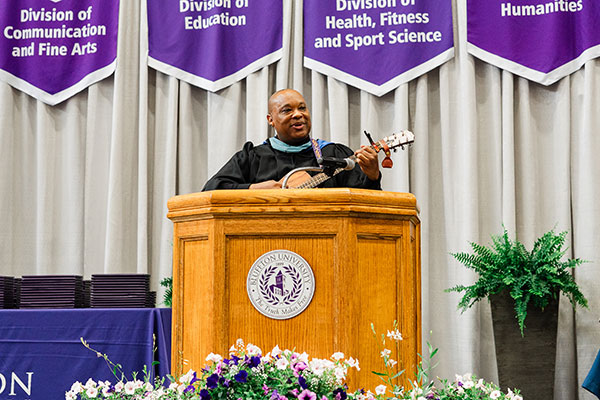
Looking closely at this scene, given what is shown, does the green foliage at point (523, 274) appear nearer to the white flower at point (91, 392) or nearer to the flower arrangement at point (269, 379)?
the flower arrangement at point (269, 379)

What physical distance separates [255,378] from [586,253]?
319 centimetres

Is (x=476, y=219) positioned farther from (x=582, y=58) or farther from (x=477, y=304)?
(x=582, y=58)

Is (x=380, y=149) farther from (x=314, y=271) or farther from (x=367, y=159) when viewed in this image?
(x=314, y=271)

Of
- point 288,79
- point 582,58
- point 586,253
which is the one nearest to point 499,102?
point 582,58

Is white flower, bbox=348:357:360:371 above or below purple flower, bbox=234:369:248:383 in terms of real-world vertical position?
above

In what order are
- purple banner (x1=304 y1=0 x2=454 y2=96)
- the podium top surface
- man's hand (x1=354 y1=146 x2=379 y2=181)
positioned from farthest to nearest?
purple banner (x1=304 y1=0 x2=454 y2=96) < man's hand (x1=354 y1=146 x2=379 y2=181) < the podium top surface

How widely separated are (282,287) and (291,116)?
1.46 meters

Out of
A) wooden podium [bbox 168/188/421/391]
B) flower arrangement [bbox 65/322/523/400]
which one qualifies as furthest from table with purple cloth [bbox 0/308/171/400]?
flower arrangement [bbox 65/322/523/400]

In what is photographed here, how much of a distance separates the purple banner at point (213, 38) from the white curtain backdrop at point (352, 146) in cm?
8

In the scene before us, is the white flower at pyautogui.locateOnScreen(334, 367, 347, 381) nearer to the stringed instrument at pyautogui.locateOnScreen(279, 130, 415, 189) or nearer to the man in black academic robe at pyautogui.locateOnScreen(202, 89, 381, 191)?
the stringed instrument at pyautogui.locateOnScreen(279, 130, 415, 189)

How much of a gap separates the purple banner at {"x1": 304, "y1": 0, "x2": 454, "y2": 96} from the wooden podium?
8.55ft

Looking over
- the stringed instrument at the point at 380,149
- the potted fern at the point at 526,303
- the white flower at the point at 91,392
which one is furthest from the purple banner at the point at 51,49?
the white flower at the point at 91,392

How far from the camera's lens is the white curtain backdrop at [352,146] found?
4.76 meters

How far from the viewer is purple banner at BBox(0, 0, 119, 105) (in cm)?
541
